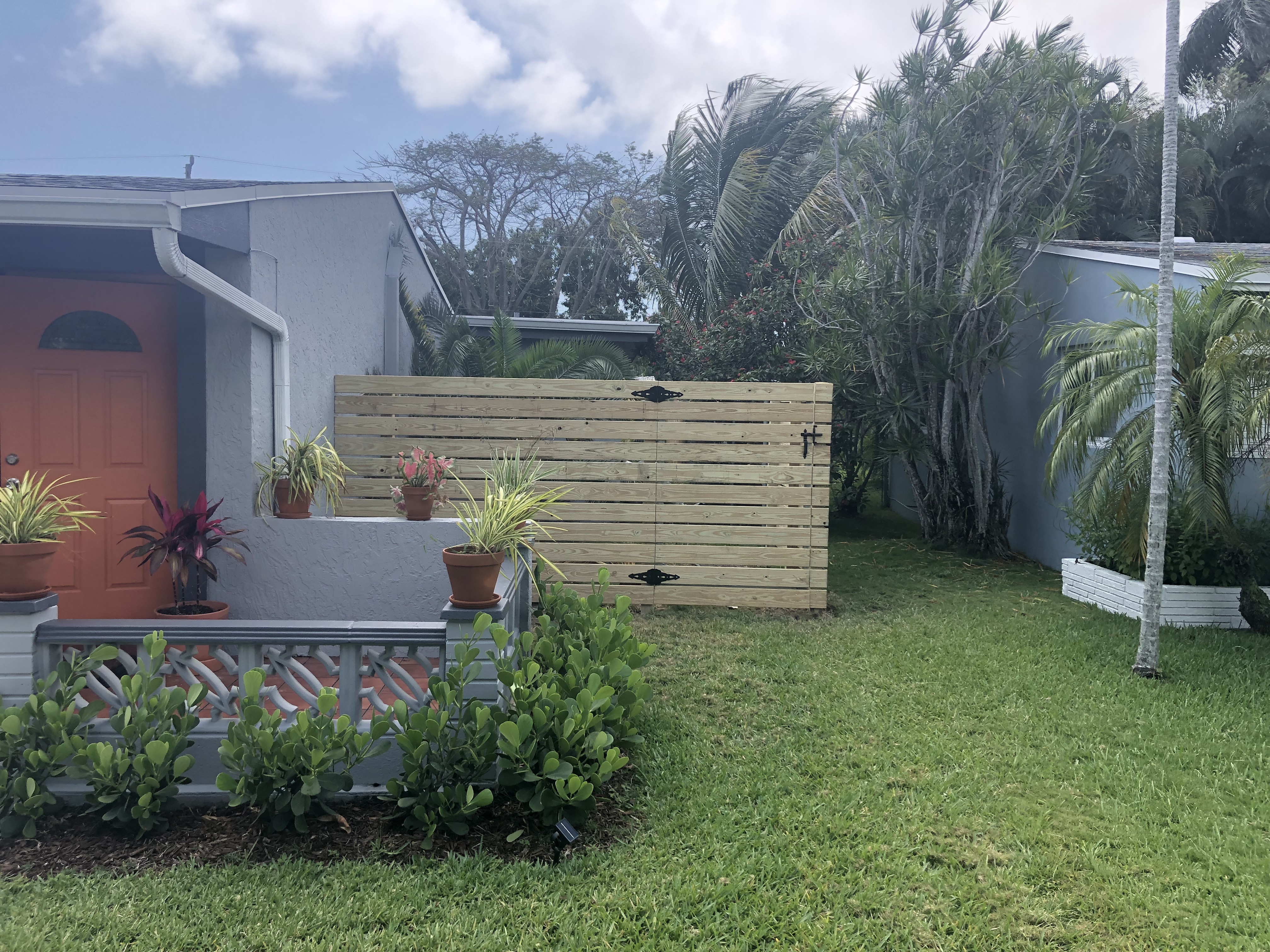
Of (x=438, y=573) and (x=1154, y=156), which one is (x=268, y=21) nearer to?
(x=1154, y=156)

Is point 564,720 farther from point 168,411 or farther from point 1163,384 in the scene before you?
→ point 1163,384

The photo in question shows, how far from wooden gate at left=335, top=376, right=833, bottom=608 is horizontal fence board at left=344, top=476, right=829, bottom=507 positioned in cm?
1

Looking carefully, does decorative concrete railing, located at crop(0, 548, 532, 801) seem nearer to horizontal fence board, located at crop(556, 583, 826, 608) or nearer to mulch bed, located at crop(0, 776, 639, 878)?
mulch bed, located at crop(0, 776, 639, 878)

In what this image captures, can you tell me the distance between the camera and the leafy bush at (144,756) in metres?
3.34

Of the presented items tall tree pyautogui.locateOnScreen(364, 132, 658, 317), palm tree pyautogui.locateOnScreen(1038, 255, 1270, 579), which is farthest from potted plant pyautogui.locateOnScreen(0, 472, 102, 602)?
tall tree pyautogui.locateOnScreen(364, 132, 658, 317)

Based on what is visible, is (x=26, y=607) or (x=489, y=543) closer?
(x=26, y=607)

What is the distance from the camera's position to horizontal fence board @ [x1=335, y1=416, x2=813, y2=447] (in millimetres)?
7434

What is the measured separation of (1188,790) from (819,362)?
22.2 ft

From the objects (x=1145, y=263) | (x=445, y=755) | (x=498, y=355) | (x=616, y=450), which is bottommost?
(x=445, y=755)

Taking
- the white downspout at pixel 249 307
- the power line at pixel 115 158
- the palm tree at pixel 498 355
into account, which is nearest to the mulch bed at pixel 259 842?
the white downspout at pixel 249 307

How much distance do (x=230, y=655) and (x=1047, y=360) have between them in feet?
29.8

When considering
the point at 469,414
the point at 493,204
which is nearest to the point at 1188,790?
the point at 469,414

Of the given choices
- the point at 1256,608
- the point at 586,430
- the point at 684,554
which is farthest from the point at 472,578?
the point at 1256,608

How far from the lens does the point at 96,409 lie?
5426mm
